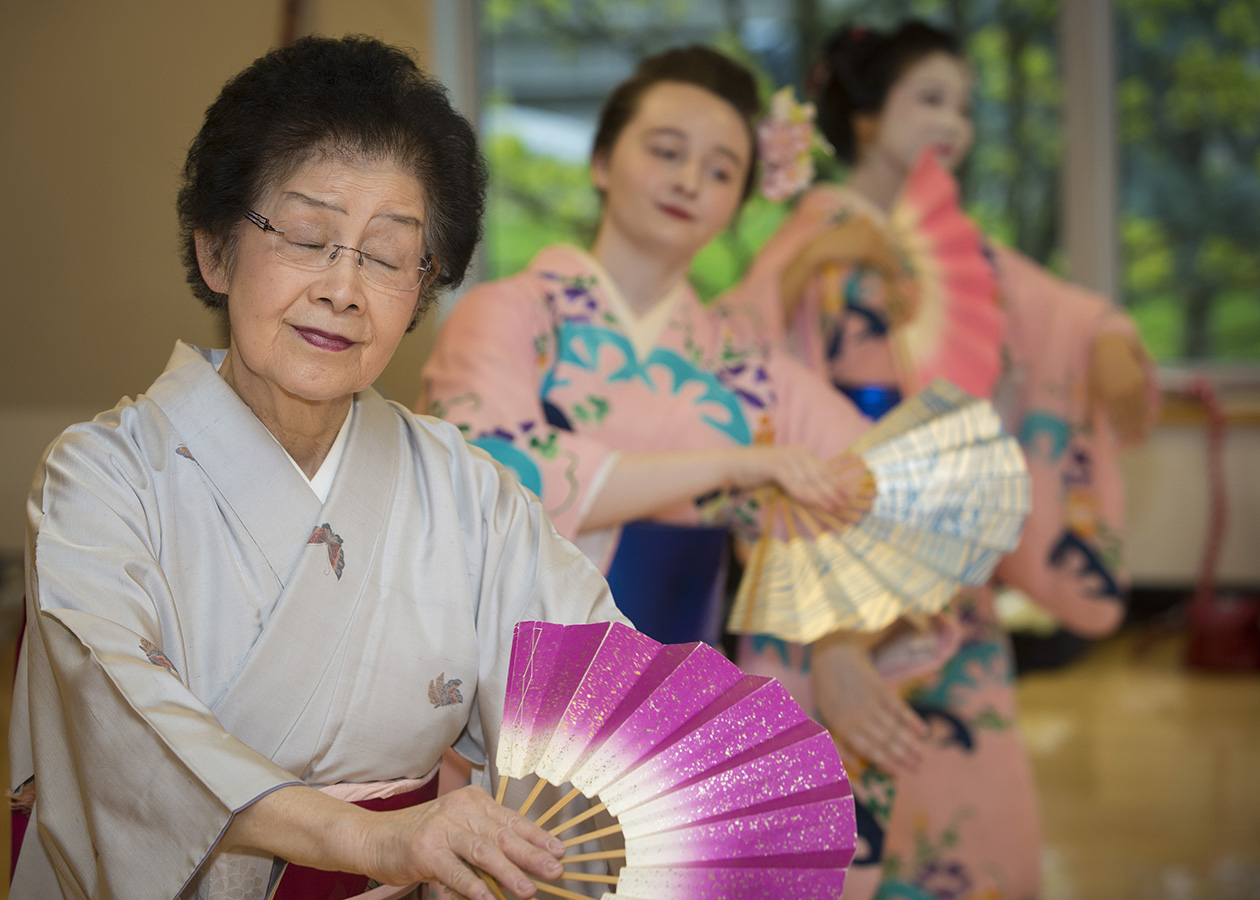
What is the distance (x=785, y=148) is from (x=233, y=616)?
1.24 metres

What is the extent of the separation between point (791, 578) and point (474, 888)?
31.6 inches

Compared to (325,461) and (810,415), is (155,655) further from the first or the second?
(810,415)

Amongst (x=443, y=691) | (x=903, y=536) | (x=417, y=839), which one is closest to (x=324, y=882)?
A: (x=443, y=691)

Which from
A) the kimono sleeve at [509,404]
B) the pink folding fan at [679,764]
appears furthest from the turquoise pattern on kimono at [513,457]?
the pink folding fan at [679,764]

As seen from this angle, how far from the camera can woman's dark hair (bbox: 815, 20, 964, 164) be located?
2.40m

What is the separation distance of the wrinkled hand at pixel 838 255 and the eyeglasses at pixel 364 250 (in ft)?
4.24

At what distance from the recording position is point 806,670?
1.86 meters

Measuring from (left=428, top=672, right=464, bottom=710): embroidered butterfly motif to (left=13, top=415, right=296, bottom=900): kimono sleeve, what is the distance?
224 millimetres

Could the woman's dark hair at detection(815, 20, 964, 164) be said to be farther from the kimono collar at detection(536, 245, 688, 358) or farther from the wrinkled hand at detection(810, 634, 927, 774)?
the wrinkled hand at detection(810, 634, 927, 774)

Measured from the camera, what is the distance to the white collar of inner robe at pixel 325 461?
1.09 meters

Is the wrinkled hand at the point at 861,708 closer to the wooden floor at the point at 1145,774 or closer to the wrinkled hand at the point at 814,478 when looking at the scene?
the wrinkled hand at the point at 814,478

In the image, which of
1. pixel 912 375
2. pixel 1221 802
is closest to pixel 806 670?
pixel 912 375

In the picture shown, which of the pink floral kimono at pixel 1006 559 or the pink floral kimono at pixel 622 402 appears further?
the pink floral kimono at pixel 1006 559

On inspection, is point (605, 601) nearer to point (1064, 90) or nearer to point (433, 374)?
point (433, 374)
